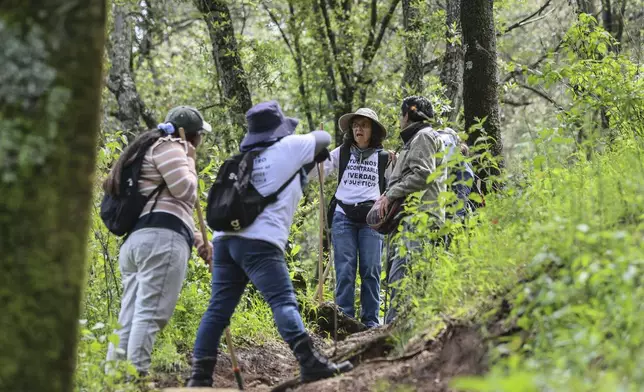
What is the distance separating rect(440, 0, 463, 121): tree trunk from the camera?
36.3ft

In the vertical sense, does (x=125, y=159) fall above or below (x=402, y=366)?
above

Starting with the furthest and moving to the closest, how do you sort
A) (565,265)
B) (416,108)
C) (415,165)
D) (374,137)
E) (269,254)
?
(374,137) < (416,108) < (415,165) < (269,254) < (565,265)

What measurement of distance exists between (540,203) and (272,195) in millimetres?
1875

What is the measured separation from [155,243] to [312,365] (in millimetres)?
1420

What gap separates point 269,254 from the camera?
5.33 m

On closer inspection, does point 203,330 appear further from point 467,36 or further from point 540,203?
point 467,36

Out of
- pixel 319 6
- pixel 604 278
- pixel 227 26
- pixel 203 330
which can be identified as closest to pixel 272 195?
pixel 203 330

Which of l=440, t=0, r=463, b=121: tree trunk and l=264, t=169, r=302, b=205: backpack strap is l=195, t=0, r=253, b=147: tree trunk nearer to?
l=440, t=0, r=463, b=121: tree trunk

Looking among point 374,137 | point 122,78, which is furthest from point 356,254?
point 122,78

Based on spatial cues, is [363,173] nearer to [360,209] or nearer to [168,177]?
[360,209]

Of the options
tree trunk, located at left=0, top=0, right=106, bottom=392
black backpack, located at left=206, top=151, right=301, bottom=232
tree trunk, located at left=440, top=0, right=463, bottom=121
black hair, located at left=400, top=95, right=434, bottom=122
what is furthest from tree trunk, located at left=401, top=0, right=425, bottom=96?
tree trunk, located at left=0, top=0, right=106, bottom=392

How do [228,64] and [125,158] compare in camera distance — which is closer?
[125,158]

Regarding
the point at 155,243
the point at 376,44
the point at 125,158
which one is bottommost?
the point at 155,243

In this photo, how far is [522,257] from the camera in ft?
15.6
